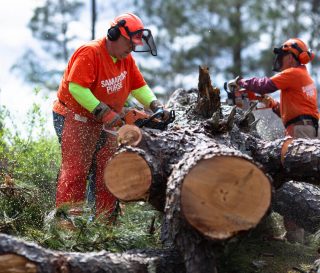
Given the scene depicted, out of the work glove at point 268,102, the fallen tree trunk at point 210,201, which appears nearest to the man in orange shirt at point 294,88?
the work glove at point 268,102

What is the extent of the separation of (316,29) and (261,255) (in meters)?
19.5

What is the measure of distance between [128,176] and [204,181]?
2.54 feet

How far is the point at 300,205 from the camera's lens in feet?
17.9

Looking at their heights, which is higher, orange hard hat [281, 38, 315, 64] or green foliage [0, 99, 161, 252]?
orange hard hat [281, 38, 315, 64]

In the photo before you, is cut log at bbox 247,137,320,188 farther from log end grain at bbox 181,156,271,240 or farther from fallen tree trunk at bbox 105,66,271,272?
→ log end grain at bbox 181,156,271,240

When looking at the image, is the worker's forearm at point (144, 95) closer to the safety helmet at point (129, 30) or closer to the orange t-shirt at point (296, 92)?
the safety helmet at point (129, 30)

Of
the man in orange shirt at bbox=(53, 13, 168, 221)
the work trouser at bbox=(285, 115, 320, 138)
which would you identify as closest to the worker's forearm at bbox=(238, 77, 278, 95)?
the work trouser at bbox=(285, 115, 320, 138)

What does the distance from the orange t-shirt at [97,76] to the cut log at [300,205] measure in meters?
1.89

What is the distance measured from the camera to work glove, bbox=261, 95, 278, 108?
7477 mm

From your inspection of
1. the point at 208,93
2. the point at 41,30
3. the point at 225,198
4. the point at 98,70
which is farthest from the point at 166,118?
the point at 41,30

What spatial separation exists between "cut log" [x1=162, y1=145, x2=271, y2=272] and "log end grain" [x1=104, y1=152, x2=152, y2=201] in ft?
1.76

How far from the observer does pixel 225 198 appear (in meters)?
3.46

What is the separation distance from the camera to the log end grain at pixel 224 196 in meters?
3.42

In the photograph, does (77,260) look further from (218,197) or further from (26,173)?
(26,173)
